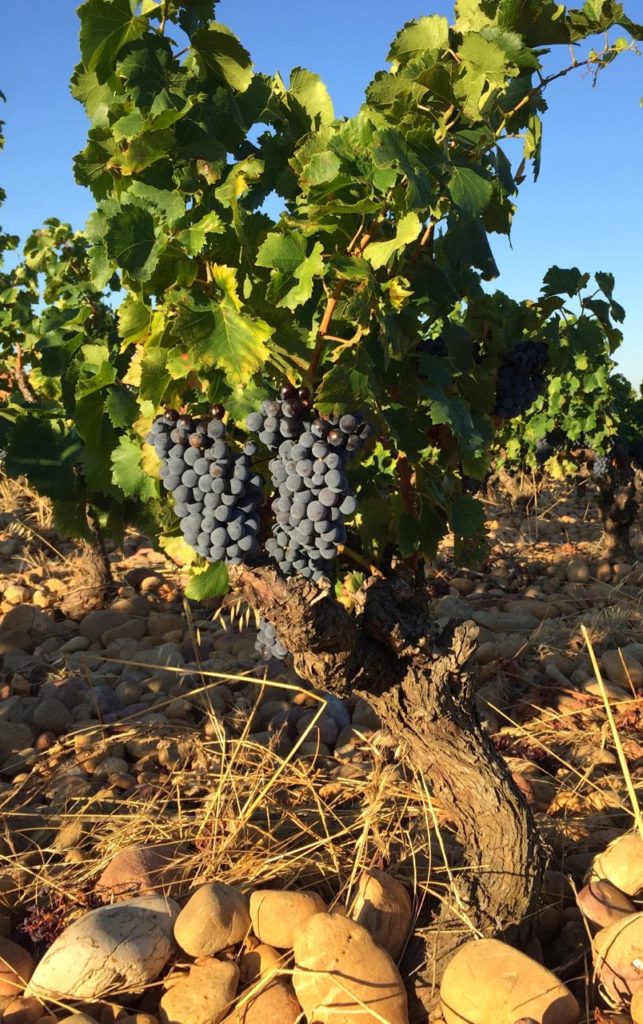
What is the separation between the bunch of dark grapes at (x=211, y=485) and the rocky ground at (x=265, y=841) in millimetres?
989

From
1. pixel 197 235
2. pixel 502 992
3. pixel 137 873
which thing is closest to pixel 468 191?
pixel 197 235

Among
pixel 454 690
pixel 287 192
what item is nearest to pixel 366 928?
pixel 454 690

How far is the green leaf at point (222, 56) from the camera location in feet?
6.14

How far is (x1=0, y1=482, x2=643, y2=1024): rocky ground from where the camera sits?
205 cm

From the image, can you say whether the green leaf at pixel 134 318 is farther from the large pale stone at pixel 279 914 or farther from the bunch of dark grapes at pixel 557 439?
the bunch of dark grapes at pixel 557 439

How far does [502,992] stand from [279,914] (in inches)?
24.0

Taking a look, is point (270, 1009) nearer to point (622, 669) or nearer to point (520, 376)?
point (520, 376)

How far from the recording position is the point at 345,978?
198 centimetres

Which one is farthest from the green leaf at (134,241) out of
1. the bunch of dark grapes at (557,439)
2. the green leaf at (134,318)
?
the bunch of dark grapes at (557,439)

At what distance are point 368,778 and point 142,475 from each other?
4.99 feet

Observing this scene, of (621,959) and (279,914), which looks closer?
(621,959)

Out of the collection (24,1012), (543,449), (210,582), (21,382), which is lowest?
(24,1012)

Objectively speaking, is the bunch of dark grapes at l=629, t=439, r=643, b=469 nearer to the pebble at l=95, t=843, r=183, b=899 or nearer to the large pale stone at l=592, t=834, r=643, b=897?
the large pale stone at l=592, t=834, r=643, b=897

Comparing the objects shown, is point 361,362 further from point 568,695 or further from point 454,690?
point 568,695
